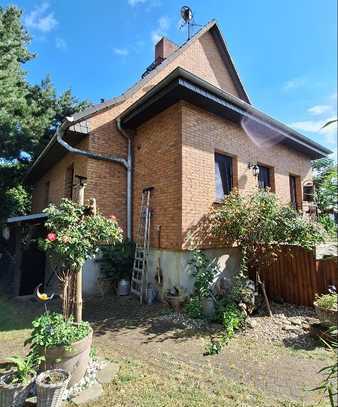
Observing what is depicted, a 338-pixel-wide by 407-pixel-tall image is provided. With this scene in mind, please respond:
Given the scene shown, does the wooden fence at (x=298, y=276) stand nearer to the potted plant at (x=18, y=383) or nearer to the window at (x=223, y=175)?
the window at (x=223, y=175)

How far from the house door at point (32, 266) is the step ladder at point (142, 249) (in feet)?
11.3

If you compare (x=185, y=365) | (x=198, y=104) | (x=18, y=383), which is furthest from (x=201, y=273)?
(x=198, y=104)

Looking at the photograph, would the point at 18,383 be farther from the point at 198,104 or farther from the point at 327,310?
the point at 198,104

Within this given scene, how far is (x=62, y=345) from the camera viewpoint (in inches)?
122

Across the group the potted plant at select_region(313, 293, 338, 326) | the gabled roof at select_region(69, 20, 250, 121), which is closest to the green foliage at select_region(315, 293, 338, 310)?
the potted plant at select_region(313, 293, 338, 326)

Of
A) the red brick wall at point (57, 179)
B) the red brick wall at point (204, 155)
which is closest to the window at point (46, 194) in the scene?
the red brick wall at point (57, 179)

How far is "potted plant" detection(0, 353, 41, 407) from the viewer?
8.85ft

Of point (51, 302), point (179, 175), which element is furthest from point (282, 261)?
point (51, 302)

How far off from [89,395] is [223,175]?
237 inches

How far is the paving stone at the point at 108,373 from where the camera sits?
3.26 m

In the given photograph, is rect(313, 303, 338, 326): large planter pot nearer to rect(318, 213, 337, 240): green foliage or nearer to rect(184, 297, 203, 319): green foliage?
rect(184, 297, 203, 319): green foliage

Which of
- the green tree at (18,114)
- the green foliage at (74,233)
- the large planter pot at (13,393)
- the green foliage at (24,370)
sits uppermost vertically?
the green tree at (18,114)

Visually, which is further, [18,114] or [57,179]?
[18,114]

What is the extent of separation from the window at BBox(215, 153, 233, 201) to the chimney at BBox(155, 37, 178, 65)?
20.3 feet
